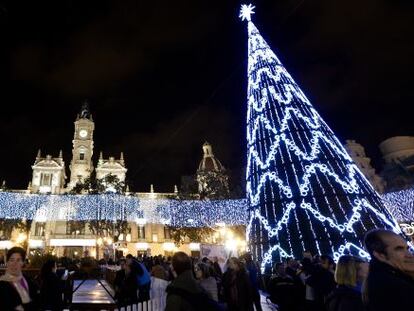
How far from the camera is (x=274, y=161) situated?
13.5m

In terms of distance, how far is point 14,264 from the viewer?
11.9 ft

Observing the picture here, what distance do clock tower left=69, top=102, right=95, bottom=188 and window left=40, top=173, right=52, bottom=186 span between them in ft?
13.8

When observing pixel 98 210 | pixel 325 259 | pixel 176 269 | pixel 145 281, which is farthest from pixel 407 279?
pixel 98 210

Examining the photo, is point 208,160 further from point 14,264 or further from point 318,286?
point 14,264

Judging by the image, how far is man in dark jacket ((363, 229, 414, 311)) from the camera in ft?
6.79

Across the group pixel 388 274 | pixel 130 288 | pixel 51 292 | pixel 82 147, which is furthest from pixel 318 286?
pixel 82 147

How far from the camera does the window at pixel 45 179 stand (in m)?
59.6

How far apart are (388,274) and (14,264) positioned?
12.3 feet

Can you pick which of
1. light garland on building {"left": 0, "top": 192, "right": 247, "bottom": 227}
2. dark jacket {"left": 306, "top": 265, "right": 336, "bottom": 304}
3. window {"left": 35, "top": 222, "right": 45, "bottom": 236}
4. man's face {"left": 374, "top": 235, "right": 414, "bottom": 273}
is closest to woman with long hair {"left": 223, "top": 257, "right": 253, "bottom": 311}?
dark jacket {"left": 306, "top": 265, "right": 336, "bottom": 304}

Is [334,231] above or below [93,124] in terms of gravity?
below

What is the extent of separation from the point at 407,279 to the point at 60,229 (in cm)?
5946

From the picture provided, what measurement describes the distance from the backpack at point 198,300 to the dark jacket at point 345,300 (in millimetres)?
1049

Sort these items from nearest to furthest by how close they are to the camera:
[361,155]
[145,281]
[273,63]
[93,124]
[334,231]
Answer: [145,281] → [334,231] → [273,63] → [361,155] → [93,124]

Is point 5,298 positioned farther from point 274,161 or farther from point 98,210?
point 98,210
